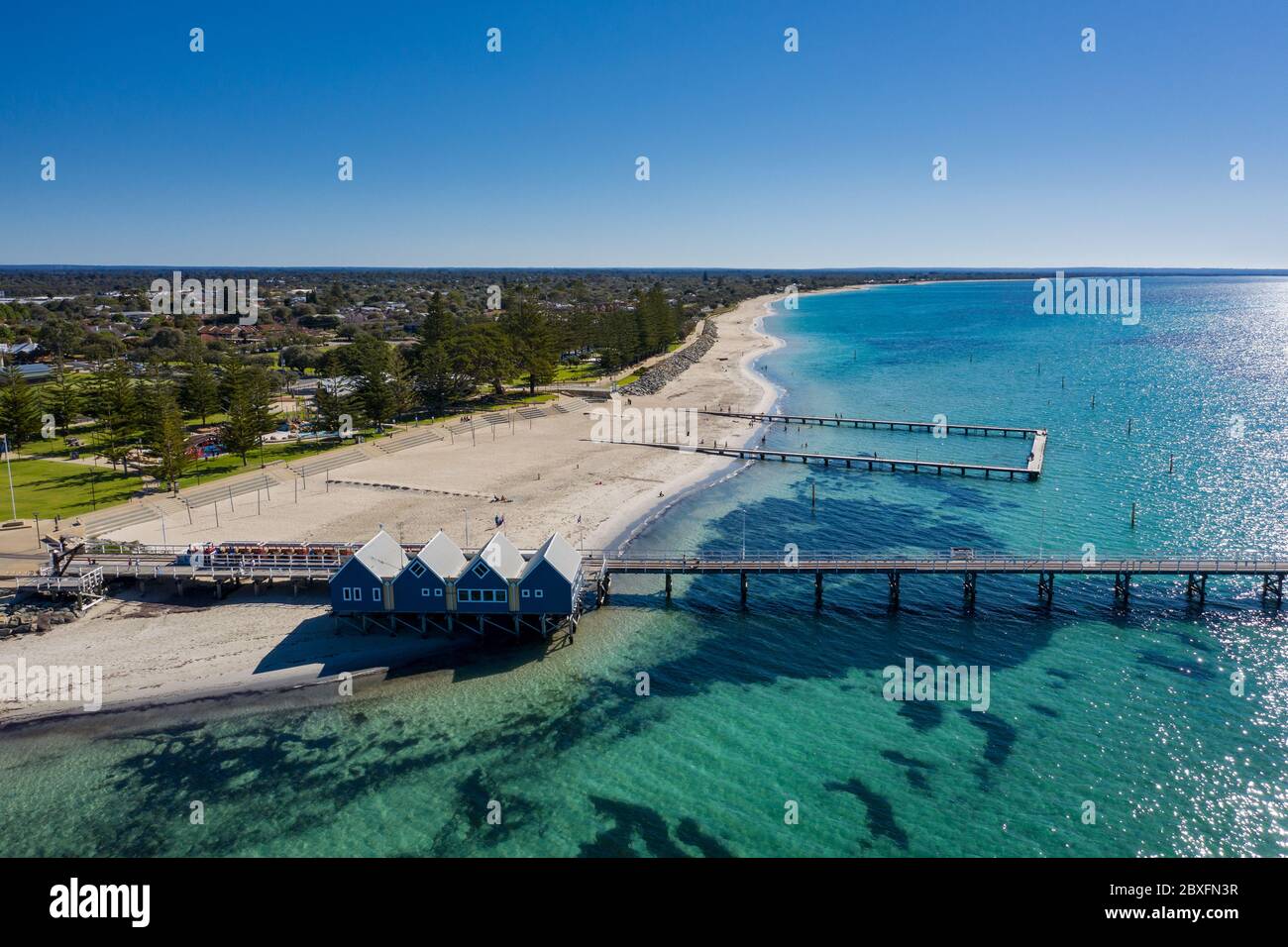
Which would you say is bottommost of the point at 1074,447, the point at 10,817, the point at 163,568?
Answer: the point at 10,817

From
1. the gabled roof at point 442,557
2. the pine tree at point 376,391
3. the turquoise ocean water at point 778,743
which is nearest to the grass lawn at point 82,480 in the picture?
the pine tree at point 376,391

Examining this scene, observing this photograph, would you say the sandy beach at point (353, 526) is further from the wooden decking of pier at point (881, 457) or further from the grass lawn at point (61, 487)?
the grass lawn at point (61, 487)

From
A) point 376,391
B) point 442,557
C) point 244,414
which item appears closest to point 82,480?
point 244,414

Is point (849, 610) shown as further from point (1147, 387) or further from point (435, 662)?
point (1147, 387)

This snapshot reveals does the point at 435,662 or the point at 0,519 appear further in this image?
the point at 0,519

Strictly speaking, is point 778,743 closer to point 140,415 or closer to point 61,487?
point 61,487

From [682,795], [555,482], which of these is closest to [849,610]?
[682,795]
